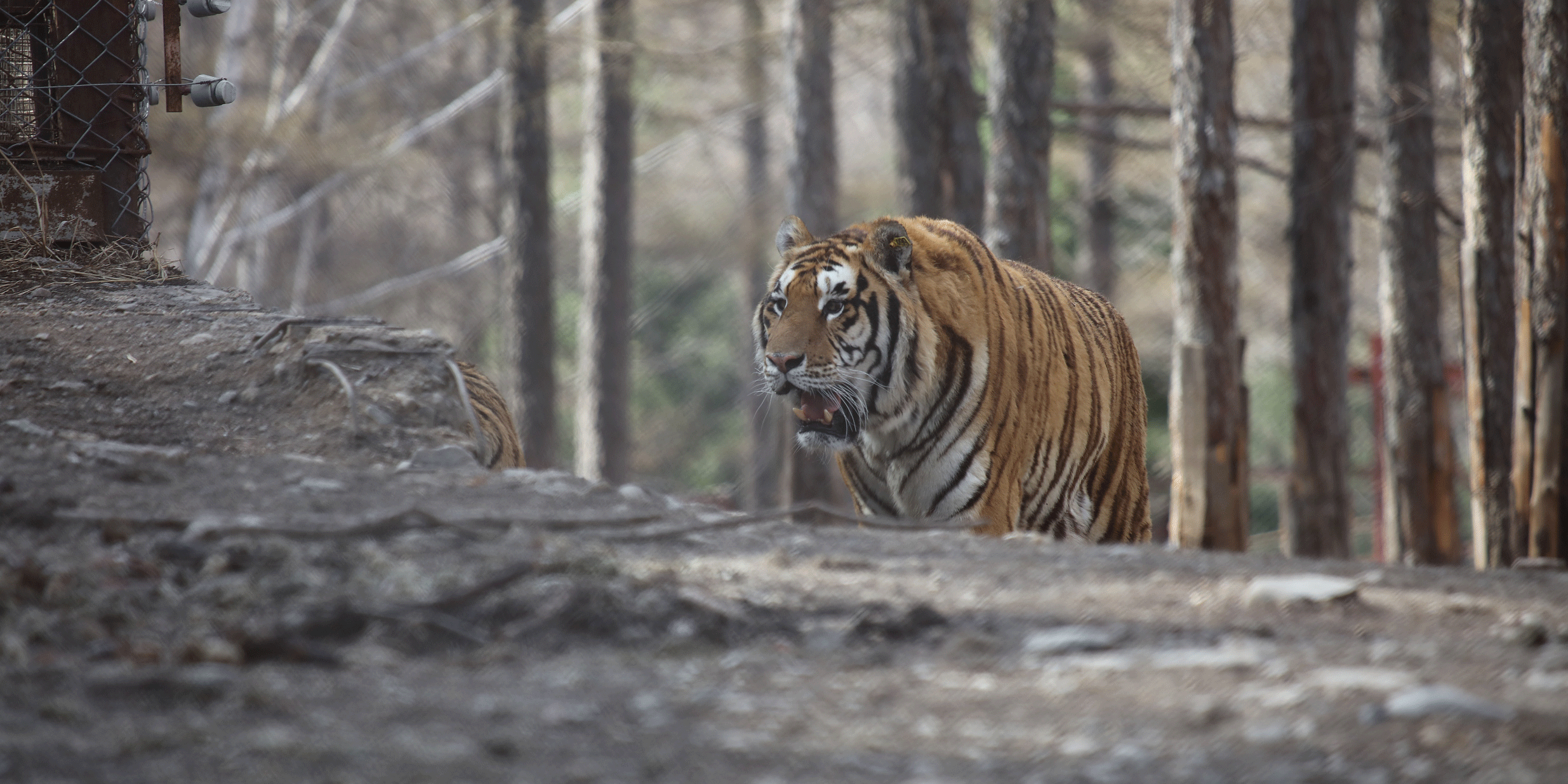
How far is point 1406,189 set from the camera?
9.62 meters

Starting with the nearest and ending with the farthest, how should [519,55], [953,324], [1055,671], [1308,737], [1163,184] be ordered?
[1308,737]
[1055,671]
[953,324]
[519,55]
[1163,184]

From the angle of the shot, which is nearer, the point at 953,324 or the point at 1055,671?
the point at 1055,671

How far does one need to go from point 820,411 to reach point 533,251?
8.75 meters

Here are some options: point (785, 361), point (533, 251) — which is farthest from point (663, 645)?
point (533, 251)

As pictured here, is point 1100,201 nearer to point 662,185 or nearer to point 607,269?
point 607,269

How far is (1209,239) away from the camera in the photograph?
7.68 metres

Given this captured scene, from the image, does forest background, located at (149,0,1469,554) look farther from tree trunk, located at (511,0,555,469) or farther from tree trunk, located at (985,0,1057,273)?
tree trunk, located at (985,0,1057,273)

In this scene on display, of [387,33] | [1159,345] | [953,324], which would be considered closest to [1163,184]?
[1159,345]

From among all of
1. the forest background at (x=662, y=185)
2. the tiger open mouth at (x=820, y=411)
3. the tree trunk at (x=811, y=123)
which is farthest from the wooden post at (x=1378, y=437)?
the tiger open mouth at (x=820, y=411)

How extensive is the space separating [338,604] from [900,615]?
108 centimetres

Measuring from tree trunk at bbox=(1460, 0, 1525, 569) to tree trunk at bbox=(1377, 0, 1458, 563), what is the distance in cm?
170

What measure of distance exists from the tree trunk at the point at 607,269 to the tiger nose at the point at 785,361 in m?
9.44

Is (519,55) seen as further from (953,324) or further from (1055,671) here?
(1055,671)

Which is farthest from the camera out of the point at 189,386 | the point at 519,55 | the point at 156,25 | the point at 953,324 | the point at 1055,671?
the point at 156,25
